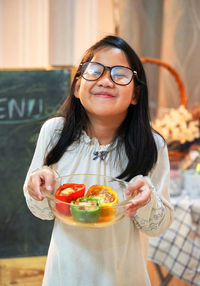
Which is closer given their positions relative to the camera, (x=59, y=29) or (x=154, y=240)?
(x=154, y=240)

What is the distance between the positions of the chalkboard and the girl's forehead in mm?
606

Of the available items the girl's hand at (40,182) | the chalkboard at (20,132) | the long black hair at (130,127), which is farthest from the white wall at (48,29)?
the girl's hand at (40,182)

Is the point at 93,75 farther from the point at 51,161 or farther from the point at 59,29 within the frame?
the point at 59,29

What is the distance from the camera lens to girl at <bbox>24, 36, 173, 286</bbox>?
33.0 inches

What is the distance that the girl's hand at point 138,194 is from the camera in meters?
0.70

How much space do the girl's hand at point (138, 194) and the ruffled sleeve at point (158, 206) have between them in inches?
3.1

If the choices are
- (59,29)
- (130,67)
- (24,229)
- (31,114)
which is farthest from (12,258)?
(59,29)

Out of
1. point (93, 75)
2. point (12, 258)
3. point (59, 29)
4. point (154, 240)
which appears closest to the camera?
point (93, 75)

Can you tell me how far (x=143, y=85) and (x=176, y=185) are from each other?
863 mm

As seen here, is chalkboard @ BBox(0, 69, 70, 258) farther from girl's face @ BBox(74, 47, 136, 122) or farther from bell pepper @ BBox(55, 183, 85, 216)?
bell pepper @ BBox(55, 183, 85, 216)

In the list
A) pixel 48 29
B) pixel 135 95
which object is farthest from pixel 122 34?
pixel 135 95

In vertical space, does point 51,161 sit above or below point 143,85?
below

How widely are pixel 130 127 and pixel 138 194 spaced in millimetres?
256

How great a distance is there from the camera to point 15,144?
1.47 metres
